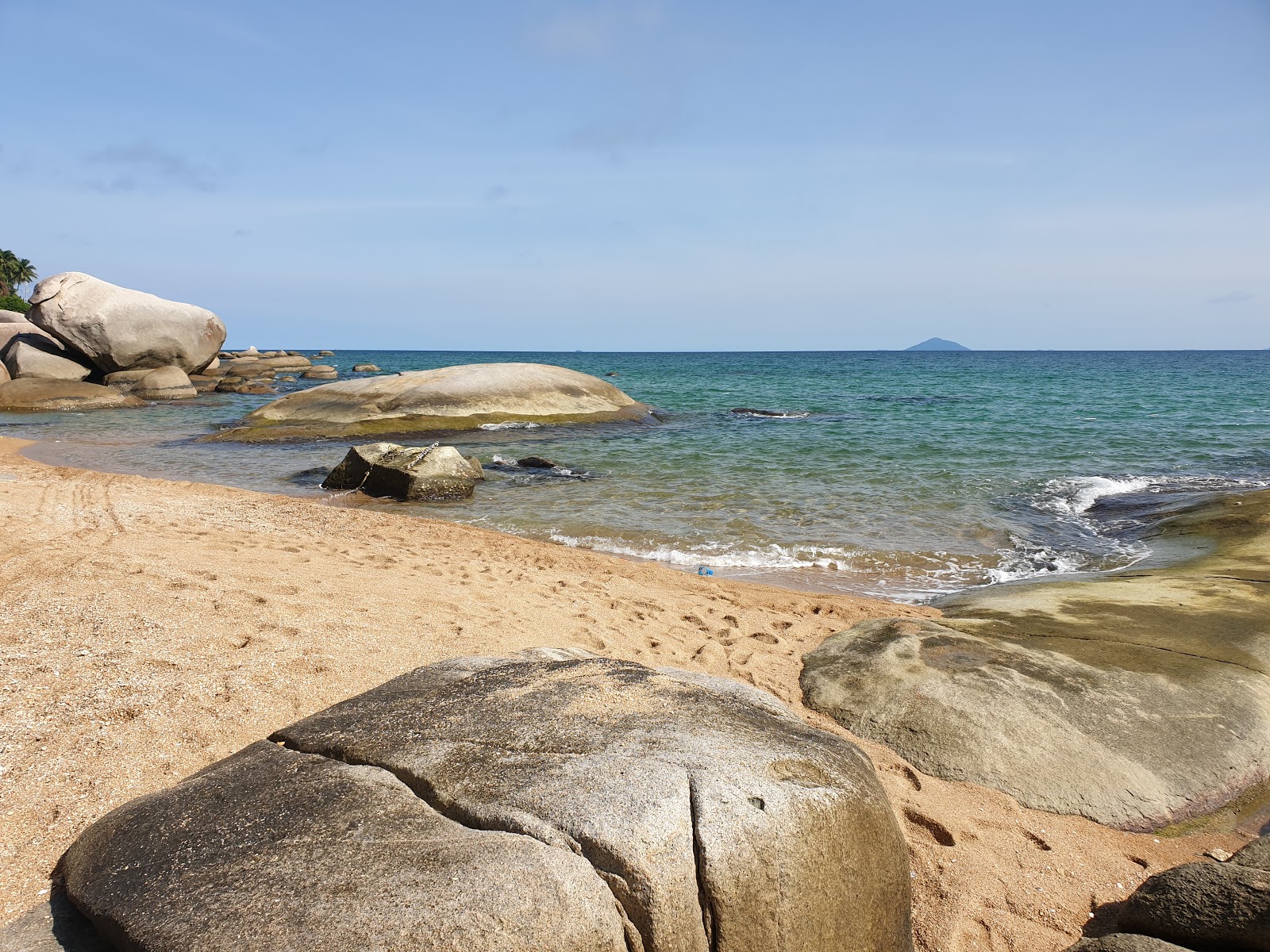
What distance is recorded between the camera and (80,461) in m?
14.8

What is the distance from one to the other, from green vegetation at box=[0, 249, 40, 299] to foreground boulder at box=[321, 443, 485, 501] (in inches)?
2332

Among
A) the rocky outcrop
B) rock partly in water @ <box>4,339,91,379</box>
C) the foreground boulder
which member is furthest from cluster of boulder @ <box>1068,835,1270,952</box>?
rock partly in water @ <box>4,339,91,379</box>

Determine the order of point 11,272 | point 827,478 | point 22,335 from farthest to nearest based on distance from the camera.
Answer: point 11,272 < point 22,335 < point 827,478

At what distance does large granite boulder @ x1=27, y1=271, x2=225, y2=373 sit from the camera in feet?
86.8

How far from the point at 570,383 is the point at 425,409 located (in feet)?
14.3

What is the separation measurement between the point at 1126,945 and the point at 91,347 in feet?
106

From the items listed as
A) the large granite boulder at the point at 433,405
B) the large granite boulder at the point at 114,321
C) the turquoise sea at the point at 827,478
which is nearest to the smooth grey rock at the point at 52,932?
the turquoise sea at the point at 827,478

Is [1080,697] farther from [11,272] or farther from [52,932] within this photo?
[11,272]

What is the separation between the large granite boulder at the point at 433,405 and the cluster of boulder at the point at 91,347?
10666 millimetres

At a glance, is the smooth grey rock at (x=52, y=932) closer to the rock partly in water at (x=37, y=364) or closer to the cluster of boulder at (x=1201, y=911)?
the cluster of boulder at (x=1201, y=911)

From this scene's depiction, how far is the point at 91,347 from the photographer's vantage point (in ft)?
A: 88.6

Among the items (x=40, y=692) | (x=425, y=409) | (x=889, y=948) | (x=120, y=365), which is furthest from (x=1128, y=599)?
(x=120, y=365)

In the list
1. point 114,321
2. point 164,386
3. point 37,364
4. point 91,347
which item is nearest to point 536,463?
point 164,386

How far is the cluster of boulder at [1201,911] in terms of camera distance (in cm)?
250
